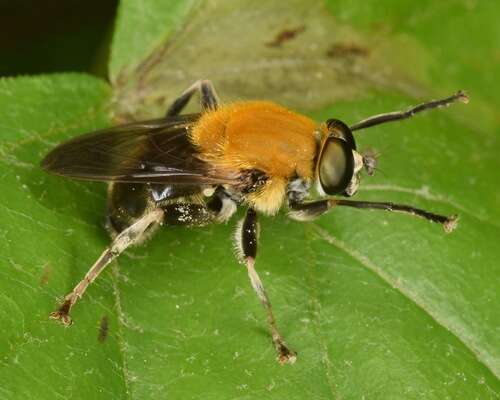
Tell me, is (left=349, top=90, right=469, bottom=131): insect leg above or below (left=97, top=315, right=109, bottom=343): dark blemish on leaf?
below

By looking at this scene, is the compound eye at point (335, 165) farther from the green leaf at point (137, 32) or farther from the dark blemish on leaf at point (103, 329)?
the green leaf at point (137, 32)

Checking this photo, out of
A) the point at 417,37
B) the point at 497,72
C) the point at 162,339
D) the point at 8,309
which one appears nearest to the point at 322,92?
the point at 417,37

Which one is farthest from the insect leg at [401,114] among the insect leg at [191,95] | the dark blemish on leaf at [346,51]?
the dark blemish on leaf at [346,51]

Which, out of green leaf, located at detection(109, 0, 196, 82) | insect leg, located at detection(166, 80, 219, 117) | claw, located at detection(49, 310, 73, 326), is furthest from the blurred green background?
claw, located at detection(49, 310, 73, 326)

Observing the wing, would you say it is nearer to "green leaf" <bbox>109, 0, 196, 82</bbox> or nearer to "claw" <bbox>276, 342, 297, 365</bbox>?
"green leaf" <bbox>109, 0, 196, 82</bbox>

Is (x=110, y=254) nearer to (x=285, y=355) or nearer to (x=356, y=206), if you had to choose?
(x=285, y=355)

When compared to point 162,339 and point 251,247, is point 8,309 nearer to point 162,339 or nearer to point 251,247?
point 162,339
